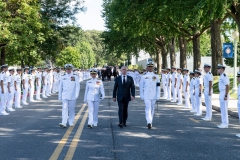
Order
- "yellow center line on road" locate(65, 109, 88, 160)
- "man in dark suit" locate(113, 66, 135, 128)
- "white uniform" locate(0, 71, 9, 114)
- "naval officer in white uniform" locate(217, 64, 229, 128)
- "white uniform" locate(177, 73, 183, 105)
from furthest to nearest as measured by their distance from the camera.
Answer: "white uniform" locate(177, 73, 183, 105) < "white uniform" locate(0, 71, 9, 114) < "naval officer in white uniform" locate(217, 64, 229, 128) < "man in dark suit" locate(113, 66, 135, 128) < "yellow center line on road" locate(65, 109, 88, 160)

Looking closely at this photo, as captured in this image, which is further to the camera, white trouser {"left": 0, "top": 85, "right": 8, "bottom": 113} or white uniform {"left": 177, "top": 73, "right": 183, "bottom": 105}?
white uniform {"left": 177, "top": 73, "right": 183, "bottom": 105}

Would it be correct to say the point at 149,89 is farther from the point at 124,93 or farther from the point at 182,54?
the point at 182,54

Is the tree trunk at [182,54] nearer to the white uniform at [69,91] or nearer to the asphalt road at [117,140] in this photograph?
the asphalt road at [117,140]

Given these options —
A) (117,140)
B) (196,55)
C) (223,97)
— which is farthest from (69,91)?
(196,55)

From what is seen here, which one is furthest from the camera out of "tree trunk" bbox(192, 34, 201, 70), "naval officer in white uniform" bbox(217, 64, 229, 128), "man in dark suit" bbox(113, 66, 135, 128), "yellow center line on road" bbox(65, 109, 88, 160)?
"tree trunk" bbox(192, 34, 201, 70)

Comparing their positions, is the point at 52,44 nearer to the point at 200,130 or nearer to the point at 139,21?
the point at 139,21

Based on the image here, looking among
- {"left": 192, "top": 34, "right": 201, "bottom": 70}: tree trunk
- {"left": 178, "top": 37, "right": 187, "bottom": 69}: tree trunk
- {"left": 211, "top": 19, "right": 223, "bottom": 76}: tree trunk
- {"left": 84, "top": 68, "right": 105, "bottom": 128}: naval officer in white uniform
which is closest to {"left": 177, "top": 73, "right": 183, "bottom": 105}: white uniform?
{"left": 84, "top": 68, "right": 105, "bottom": 128}: naval officer in white uniform

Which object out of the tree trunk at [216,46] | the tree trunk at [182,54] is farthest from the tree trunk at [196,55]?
the tree trunk at [216,46]

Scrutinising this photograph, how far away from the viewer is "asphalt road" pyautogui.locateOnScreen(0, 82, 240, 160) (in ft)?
25.3

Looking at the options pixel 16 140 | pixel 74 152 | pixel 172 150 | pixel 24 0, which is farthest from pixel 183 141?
pixel 24 0

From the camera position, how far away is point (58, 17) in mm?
43469

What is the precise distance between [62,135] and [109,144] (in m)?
1.71

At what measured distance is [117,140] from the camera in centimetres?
926

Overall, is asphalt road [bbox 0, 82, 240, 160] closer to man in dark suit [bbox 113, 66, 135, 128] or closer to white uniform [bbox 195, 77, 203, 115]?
man in dark suit [bbox 113, 66, 135, 128]
